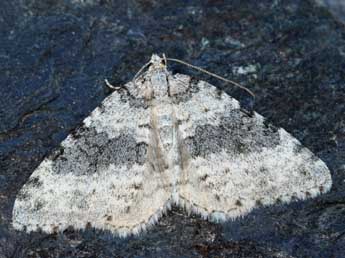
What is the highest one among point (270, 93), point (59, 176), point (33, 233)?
point (270, 93)

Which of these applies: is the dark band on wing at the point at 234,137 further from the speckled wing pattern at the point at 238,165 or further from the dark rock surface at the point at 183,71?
the dark rock surface at the point at 183,71

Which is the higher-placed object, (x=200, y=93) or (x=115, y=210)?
Result: (x=200, y=93)

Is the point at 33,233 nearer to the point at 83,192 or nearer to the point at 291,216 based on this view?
the point at 83,192

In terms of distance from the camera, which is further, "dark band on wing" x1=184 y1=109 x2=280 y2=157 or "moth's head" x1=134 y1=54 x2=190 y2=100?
"moth's head" x1=134 y1=54 x2=190 y2=100

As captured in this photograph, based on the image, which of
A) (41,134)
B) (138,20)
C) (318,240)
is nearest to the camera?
Result: (318,240)

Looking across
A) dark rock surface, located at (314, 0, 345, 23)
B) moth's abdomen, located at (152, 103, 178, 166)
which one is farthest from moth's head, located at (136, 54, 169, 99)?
dark rock surface, located at (314, 0, 345, 23)

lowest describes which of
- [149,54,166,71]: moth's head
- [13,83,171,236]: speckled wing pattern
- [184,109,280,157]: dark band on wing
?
[13,83,171,236]: speckled wing pattern

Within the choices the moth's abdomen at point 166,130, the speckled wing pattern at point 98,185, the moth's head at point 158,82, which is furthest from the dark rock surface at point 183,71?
the moth's abdomen at point 166,130

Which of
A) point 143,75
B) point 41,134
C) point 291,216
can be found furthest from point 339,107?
point 41,134

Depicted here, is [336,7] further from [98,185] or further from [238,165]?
[98,185]

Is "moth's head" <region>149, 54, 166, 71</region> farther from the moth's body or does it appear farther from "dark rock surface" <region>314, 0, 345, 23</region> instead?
"dark rock surface" <region>314, 0, 345, 23</region>
